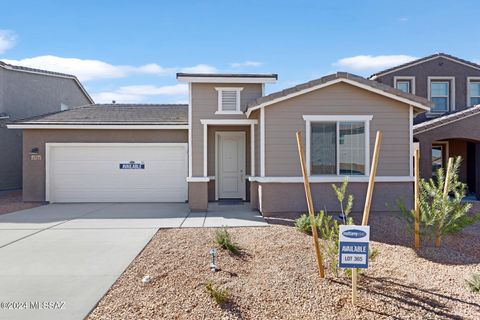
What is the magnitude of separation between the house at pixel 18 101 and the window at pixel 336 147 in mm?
13301

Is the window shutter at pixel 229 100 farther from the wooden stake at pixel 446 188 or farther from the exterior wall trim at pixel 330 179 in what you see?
the wooden stake at pixel 446 188

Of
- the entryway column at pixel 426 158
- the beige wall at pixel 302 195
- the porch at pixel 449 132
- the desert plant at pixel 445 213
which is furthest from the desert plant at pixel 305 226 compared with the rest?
the entryway column at pixel 426 158

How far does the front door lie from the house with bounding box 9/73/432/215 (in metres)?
0.04

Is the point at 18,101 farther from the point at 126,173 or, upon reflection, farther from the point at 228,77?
the point at 228,77

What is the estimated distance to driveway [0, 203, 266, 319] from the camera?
379cm

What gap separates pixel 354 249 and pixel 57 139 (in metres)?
11.7

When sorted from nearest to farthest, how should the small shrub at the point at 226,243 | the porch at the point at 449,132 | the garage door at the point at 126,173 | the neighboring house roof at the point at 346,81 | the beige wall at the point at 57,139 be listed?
the small shrub at the point at 226,243 < the neighboring house roof at the point at 346,81 < the porch at the point at 449,132 < the beige wall at the point at 57,139 < the garage door at the point at 126,173

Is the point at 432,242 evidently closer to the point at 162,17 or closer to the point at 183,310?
the point at 183,310

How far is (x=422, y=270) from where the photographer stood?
4.70m

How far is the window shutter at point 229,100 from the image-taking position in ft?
32.9

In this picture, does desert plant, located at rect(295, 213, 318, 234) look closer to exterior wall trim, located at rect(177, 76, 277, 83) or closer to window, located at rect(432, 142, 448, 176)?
exterior wall trim, located at rect(177, 76, 277, 83)

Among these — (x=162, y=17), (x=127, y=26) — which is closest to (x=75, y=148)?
(x=127, y=26)

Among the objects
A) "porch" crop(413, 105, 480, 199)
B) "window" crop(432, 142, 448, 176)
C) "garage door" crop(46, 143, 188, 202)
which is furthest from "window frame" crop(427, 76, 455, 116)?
"garage door" crop(46, 143, 188, 202)

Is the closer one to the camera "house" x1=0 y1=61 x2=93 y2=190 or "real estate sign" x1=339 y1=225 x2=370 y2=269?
"real estate sign" x1=339 y1=225 x2=370 y2=269
